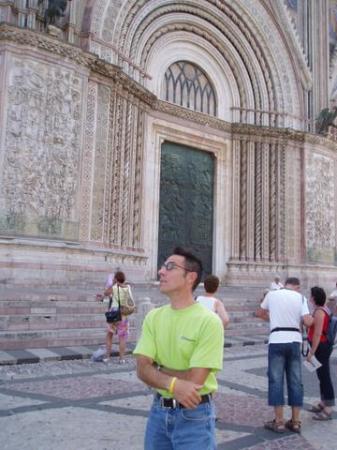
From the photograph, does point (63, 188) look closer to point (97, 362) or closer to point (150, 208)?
point (150, 208)

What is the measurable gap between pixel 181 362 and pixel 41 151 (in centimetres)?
1118

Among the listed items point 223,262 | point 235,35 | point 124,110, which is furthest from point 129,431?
point 235,35

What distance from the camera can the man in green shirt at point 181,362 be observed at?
2121mm

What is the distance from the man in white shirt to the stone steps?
471 cm

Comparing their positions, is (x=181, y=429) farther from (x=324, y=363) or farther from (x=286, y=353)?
(x=324, y=363)

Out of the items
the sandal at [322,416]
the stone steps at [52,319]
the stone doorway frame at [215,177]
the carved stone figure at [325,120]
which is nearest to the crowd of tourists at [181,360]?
the sandal at [322,416]

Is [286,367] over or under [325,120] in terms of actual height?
under

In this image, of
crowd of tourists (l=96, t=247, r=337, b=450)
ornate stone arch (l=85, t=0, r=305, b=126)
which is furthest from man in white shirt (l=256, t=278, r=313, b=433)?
ornate stone arch (l=85, t=0, r=305, b=126)

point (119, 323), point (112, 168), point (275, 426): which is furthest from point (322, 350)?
point (112, 168)

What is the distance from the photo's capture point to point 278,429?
4.33m

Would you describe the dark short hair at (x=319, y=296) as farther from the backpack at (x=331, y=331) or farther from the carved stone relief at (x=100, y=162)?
the carved stone relief at (x=100, y=162)

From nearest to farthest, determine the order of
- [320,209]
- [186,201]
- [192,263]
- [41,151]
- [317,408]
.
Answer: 1. [192,263]
2. [317,408]
3. [41,151]
4. [186,201]
5. [320,209]

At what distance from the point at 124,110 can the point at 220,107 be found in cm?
551

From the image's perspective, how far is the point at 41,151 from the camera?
495 inches
